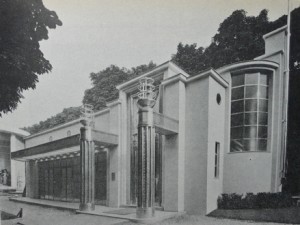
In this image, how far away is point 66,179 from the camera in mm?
14805

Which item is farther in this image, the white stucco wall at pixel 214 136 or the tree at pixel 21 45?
the white stucco wall at pixel 214 136

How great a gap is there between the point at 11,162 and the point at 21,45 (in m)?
19.4

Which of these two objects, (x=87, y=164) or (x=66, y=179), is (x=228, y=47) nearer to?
(x=87, y=164)

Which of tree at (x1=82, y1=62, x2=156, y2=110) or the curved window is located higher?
tree at (x1=82, y1=62, x2=156, y2=110)

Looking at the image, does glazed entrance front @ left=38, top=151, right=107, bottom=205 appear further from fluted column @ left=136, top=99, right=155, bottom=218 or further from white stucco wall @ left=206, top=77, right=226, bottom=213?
white stucco wall @ left=206, top=77, right=226, bottom=213

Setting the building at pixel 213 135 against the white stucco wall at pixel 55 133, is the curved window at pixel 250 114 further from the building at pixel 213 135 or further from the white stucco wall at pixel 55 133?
the white stucco wall at pixel 55 133

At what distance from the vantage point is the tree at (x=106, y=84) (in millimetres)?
23834

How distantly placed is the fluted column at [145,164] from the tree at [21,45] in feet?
9.22

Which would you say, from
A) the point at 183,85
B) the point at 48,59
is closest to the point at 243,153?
the point at 183,85

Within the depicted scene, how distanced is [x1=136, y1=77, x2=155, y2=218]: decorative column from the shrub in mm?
2794

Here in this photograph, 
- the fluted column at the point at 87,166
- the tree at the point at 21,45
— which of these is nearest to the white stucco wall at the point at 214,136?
the fluted column at the point at 87,166

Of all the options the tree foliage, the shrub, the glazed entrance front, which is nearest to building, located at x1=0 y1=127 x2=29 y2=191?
the glazed entrance front

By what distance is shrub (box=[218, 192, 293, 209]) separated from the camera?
28.4 ft

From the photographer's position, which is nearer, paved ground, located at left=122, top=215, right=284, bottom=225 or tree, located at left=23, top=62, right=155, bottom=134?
paved ground, located at left=122, top=215, right=284, bottom=225
